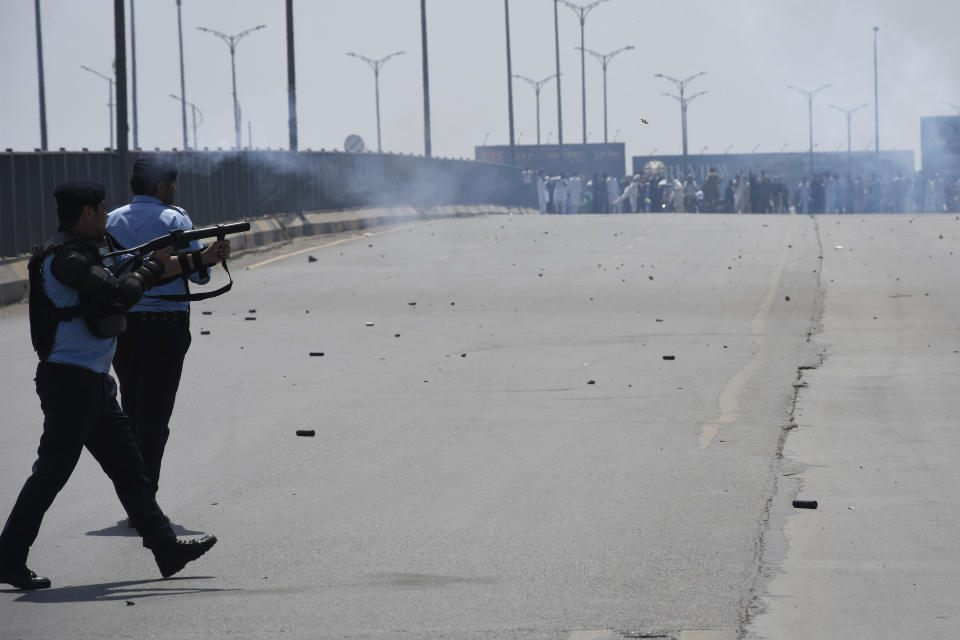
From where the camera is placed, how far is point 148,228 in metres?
8.04

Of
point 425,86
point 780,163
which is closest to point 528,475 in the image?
point 425,86

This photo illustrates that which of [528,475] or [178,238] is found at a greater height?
[178,238]

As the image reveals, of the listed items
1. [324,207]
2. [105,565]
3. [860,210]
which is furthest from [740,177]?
[105,565]

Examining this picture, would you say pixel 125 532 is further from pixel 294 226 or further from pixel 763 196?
pixel 763 196

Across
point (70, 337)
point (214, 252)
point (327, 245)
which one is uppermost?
point (214, 252)

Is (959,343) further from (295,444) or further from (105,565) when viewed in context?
(105,565)

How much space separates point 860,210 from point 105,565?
5679cm

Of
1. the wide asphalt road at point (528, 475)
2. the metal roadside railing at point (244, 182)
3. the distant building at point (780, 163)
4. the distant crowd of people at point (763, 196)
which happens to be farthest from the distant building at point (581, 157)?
the wide asphalt road at point (528, 475)

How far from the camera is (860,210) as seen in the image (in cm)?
6169

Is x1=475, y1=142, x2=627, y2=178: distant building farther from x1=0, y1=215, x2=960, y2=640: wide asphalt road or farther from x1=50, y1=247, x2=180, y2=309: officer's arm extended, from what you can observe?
x1=50, y1=247, x2=180, y2=309: officer's arm extended

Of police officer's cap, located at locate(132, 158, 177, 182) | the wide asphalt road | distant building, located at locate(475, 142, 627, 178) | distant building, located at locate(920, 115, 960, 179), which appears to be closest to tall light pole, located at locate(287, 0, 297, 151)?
the wide asphalt road

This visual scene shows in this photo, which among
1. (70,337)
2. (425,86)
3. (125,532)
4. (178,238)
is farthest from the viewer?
(425,86)

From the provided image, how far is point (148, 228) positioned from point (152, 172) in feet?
0.98

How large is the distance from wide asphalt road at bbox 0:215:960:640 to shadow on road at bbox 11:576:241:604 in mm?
20
